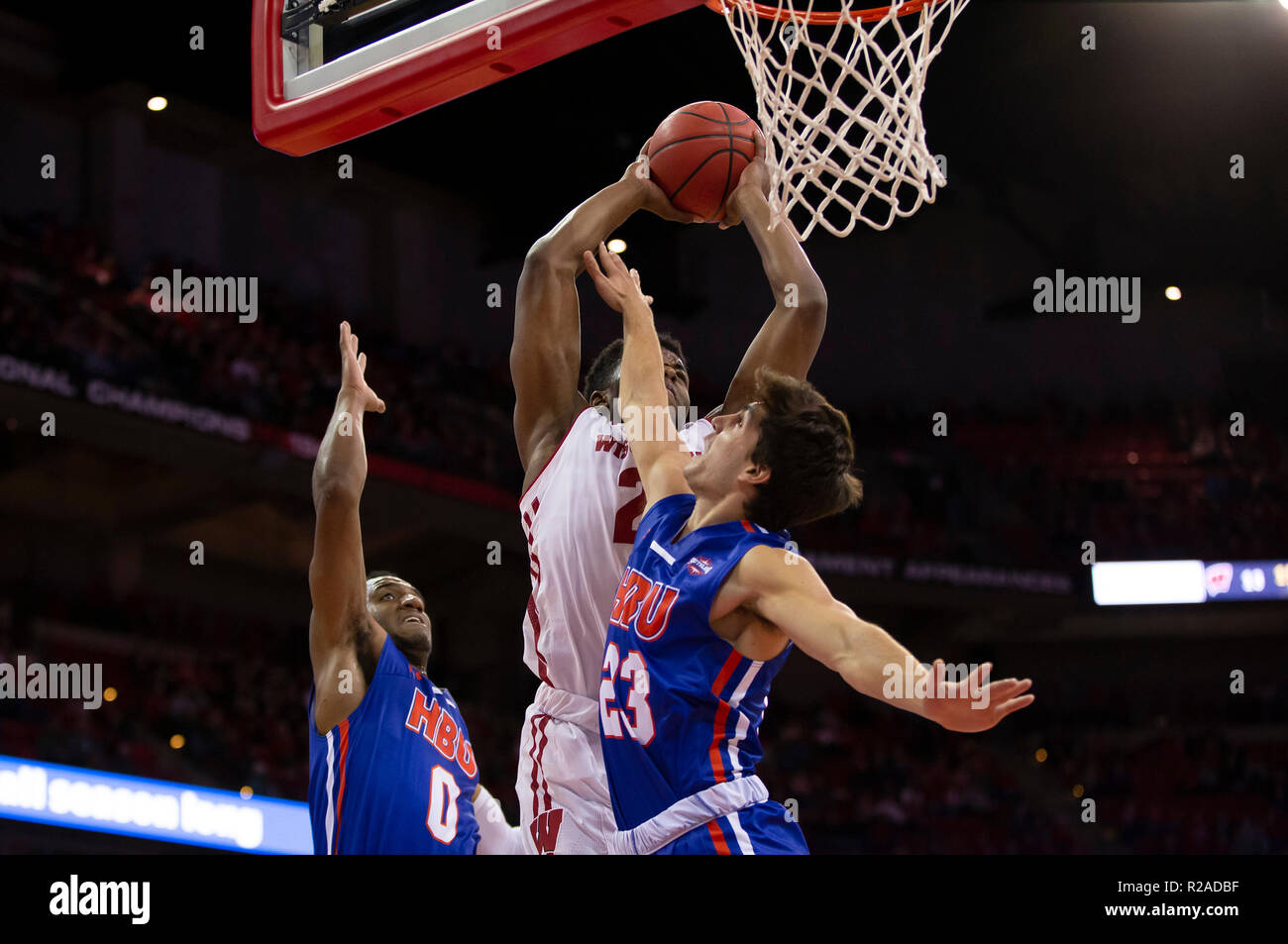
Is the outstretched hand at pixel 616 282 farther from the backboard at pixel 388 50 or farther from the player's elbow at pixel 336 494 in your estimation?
the player's elbow at pixel 336 494

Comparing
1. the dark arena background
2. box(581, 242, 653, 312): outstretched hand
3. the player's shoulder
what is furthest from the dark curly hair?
the dark arena background

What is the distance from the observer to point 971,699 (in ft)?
6.86

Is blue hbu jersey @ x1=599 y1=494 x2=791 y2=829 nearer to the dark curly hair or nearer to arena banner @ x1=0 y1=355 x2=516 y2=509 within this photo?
the dark curly hair

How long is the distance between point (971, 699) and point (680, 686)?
0.66 metres

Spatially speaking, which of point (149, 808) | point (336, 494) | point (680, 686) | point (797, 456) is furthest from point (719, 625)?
point (149, 808)

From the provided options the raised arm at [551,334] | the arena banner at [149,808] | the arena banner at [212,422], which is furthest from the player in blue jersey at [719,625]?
the arena banner at [212,422]

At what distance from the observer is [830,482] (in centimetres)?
272

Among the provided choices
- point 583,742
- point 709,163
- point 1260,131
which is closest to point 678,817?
point 583,742

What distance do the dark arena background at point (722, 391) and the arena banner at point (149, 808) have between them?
0.35 ft

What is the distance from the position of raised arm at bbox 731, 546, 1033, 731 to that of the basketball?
1.28 metres

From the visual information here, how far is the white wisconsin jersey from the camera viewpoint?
10.5 feet

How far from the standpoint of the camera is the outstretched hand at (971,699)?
6.81 feet

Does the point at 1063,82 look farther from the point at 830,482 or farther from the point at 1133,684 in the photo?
the point at 830,482
